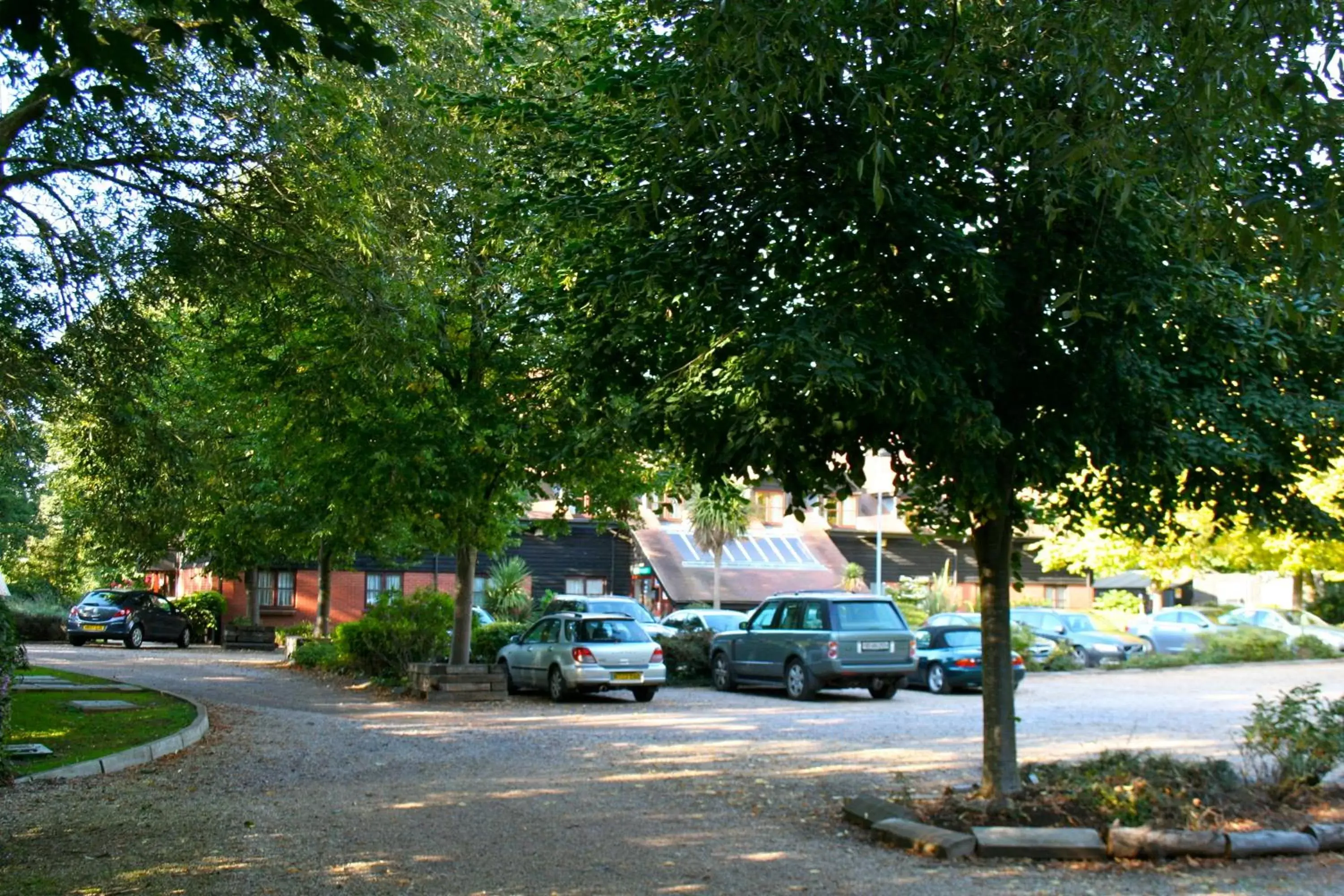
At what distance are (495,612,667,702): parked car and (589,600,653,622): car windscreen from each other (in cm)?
916

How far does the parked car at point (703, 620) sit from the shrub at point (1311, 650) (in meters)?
14.5

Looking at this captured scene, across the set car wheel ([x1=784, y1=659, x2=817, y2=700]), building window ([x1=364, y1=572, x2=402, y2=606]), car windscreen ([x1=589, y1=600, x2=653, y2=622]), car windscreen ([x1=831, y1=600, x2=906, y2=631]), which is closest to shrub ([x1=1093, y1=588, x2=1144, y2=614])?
car windscreen ([x1=589, y1=600, x2=653, y2=622])

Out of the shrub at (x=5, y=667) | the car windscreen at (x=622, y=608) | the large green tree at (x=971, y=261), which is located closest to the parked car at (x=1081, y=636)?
the car windscreen at (x=622, y=608)

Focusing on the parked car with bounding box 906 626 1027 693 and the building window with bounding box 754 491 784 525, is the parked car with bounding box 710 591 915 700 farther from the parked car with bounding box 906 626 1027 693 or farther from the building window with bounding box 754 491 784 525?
the building window with bounding box 754 491 784 525

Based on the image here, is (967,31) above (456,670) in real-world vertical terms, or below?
above

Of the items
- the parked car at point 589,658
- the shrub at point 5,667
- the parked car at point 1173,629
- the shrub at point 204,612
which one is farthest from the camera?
the shrub at point 204,612

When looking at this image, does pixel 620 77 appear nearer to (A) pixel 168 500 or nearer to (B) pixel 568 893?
(B) pixel 568 893

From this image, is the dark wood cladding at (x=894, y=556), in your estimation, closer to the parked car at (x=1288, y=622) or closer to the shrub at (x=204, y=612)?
the parked car at (x=1288, y=622)

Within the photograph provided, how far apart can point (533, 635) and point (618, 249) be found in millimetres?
13250

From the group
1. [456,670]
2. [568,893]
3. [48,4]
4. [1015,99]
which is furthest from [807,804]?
[456,670]

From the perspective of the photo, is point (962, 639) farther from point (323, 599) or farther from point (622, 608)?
point (323, 599)

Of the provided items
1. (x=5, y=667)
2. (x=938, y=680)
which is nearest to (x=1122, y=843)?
(x=5, y=667)

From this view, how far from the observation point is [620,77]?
1009 centimetres

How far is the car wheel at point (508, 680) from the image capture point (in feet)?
71.7
